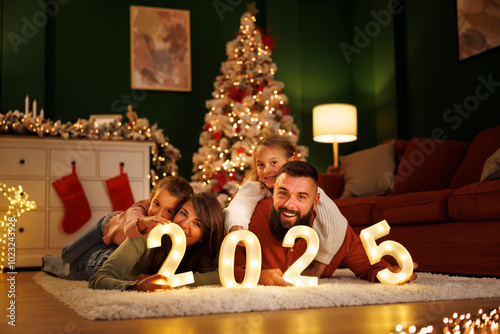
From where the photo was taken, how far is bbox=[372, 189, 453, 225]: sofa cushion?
2.90m

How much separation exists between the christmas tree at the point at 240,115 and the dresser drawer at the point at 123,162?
1.94 ft

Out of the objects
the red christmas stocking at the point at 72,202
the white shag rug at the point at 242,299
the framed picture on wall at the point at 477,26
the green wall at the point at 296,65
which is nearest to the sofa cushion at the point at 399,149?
the green wall at the point at 296,65

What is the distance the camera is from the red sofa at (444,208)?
Result: 8.64 feet

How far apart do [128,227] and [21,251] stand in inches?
101

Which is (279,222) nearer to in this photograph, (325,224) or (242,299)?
(325,224)

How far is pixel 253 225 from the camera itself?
7.37 feet

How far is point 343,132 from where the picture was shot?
5098mm

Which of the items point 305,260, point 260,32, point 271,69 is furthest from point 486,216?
point 260,32

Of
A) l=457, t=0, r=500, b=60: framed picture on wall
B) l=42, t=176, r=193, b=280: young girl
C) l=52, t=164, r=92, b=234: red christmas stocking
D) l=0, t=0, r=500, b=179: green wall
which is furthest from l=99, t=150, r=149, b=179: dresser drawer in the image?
l=457, t=0, r=500, b=60: framed picture on wall

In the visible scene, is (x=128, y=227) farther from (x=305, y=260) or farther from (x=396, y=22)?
(x=396, y=22)

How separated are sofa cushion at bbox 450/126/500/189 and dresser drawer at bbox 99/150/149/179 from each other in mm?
2586

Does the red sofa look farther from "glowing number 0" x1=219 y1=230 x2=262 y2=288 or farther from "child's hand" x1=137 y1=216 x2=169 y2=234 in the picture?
"child's hand" x1=137 y1=216 x2=169 y2=234

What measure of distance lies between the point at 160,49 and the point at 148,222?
3.94 meters

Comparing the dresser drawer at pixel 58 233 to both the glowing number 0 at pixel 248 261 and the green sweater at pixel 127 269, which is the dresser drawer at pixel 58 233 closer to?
the green sweater at pixel 127 269
